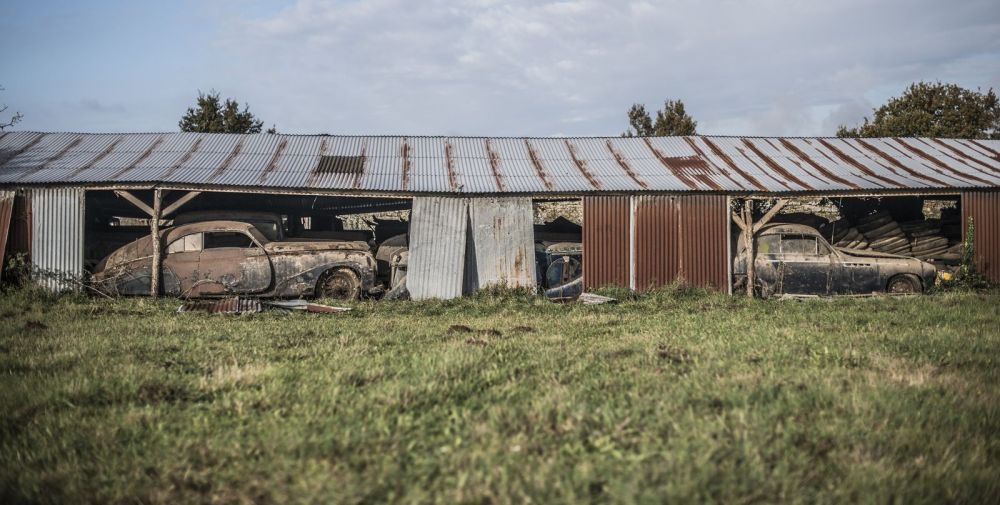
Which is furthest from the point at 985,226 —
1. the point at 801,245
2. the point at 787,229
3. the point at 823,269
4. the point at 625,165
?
the point at 625,165

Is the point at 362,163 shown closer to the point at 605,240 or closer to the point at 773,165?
the point at 605,240

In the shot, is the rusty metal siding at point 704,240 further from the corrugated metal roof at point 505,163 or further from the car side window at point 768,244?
the car side window at point 768,244

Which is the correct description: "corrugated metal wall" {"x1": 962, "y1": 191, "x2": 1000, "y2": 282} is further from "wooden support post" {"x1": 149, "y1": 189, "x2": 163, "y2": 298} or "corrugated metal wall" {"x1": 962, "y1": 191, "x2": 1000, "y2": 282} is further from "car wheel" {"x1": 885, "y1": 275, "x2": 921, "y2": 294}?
"wooden support post" {"x1": 149, "y1": 189, "x2": 163, "y2": 298}

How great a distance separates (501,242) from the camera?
14.4 meters

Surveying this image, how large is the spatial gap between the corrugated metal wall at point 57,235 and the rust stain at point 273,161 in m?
3.27

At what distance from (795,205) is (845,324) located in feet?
69.7

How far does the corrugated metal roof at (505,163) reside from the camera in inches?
568

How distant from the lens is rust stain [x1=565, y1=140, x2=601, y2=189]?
49.2 feet

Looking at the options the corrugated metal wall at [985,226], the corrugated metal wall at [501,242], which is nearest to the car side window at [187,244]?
the corrugated metal wall at [501,242]

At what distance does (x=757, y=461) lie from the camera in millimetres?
4293

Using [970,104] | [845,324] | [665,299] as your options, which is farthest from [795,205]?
[845,324]

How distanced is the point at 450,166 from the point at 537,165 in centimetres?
188

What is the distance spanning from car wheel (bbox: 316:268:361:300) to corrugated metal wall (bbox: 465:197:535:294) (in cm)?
212

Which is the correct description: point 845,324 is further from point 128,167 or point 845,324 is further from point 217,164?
point 128,167
